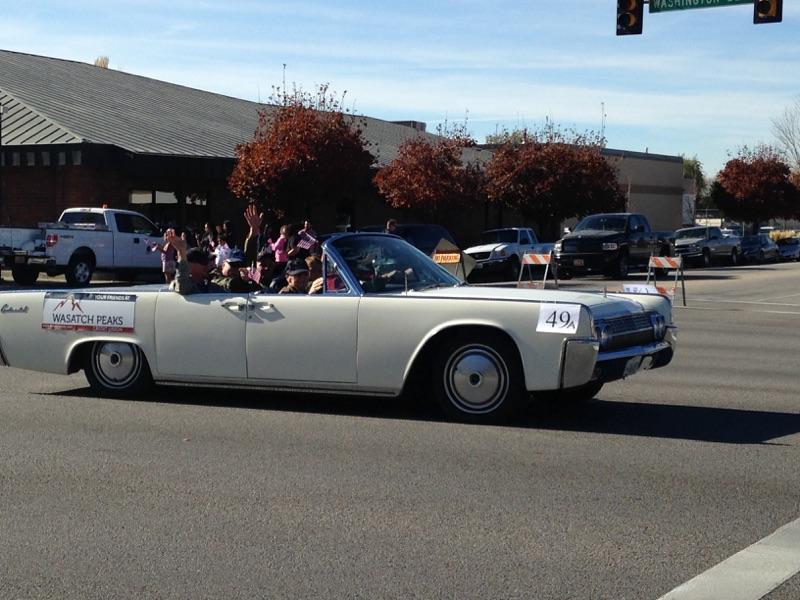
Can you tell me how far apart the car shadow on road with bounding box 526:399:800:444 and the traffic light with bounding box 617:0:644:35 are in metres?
15.5

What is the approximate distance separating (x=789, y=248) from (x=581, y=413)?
178 feet

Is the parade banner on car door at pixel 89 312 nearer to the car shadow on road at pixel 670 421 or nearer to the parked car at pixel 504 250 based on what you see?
the car shadow on road at pixel 670 421

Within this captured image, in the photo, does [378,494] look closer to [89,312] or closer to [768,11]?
[89,312]

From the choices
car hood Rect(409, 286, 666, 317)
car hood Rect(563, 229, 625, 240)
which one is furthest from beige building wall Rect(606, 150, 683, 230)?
car hood Rect(409, 286, 666, 317)

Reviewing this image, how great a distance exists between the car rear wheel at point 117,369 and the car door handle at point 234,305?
103 cm

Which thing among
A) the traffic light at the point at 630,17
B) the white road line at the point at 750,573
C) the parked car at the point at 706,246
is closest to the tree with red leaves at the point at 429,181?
the parked car at the point at 706,246

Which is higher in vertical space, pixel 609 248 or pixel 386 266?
pixel 386 266

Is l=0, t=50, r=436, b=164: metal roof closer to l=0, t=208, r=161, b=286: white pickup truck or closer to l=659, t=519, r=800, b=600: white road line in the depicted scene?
l=0, t=208, r=161, b=286: white pickup truck

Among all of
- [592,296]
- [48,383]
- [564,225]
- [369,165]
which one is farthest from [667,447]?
[564,225]

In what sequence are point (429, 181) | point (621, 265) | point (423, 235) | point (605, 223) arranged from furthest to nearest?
point (429, 181) → point (605, 223) → point (621, 265) → point (423, 235)

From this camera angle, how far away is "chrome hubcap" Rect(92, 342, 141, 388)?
10648 mm

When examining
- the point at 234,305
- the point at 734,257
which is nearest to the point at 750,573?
the point at 234,305

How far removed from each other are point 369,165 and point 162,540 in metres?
33.1

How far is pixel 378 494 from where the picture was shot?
7141mm
